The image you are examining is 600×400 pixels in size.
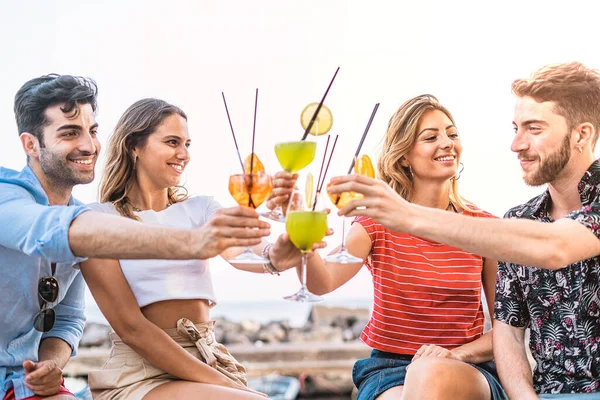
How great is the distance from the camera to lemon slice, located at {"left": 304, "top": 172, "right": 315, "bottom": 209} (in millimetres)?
2475

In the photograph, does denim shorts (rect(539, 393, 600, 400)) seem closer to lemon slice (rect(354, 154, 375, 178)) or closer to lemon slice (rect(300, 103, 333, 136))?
lemon slice (rect(354, 154, 375, 178))

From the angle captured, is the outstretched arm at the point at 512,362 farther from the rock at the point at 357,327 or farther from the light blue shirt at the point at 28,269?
the rock at the point at 357,327

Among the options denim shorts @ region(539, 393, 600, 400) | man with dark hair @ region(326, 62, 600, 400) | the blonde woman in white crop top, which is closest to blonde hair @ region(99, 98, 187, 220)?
the blonde woman in white crop top

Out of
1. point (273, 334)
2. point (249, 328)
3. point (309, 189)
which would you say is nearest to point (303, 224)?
point (309, 189)

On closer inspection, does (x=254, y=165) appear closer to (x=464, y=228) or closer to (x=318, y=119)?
(x=318, y=119)

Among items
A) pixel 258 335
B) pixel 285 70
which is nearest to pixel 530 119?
pixel 285 70

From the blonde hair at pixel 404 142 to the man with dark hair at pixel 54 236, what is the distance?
1.31 m

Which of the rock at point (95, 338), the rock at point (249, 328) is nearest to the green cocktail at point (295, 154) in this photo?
the rock at point (95, 338)

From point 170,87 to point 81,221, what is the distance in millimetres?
13969

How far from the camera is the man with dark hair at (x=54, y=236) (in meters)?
2.16

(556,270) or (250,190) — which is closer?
(250,190)

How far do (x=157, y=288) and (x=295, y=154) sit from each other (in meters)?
0.82

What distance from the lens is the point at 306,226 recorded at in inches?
96.7

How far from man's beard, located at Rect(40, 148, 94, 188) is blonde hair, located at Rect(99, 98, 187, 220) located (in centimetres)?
19
